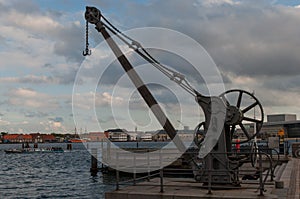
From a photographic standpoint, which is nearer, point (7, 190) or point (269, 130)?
point (7, 190)

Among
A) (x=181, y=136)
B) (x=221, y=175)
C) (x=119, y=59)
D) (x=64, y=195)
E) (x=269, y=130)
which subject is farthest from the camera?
(x=269, y=130)

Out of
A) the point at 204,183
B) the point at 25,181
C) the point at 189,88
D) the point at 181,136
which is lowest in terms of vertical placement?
the point at 25,181

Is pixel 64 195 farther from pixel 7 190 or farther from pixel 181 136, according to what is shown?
pixel 181 136

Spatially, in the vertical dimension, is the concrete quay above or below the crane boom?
below

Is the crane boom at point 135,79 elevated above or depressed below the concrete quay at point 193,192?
above

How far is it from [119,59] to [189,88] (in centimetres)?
699

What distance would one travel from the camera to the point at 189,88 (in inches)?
687

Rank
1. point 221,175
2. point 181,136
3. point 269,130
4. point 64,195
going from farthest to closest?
point 269,130 → point 64,195 → point 181,136 → point 221,175

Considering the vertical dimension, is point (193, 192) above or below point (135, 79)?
below

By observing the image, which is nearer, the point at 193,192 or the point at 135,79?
the point at 193,192

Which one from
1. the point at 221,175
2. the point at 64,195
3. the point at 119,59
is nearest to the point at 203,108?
the point at 221,175

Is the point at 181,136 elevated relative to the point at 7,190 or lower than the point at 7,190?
elevated

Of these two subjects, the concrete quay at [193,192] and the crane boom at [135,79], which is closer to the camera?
the concrete quay at [193,192]

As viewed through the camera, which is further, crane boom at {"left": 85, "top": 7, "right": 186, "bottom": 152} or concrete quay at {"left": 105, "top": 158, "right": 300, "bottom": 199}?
crane boom at {"left": 85, "top": 7, "right": 186, "bottom": 152}
